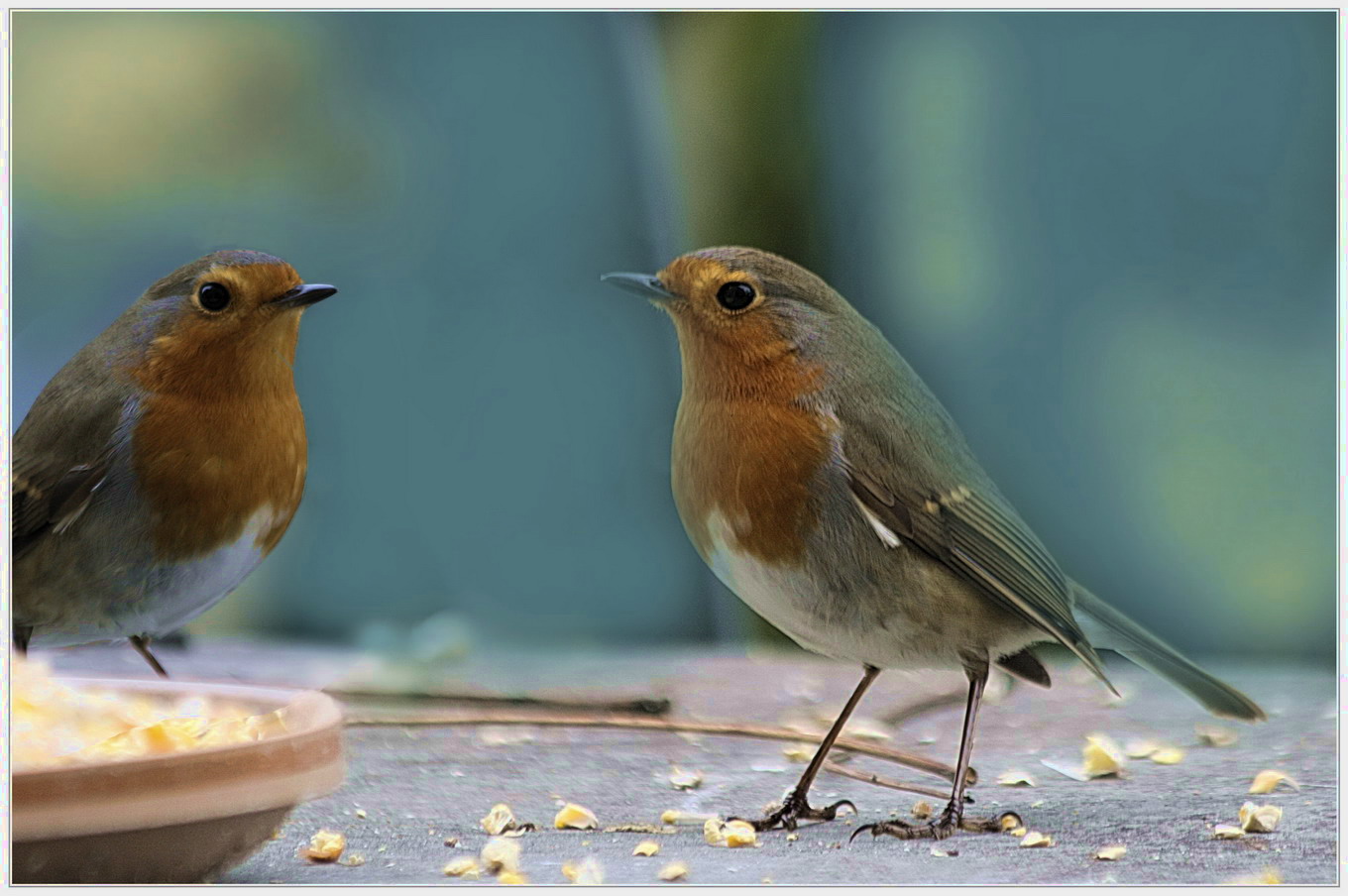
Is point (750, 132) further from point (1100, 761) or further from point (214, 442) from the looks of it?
point (1100, 761)

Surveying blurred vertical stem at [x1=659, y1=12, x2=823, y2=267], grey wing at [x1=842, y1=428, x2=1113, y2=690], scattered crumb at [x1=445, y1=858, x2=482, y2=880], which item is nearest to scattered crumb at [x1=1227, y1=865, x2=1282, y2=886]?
grey wing at [x1=842, y1=428, x2=1113, y2=690]

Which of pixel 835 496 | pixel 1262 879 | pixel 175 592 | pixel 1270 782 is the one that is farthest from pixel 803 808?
pixel 175 592

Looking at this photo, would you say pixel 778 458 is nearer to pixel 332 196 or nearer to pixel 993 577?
pixel 993 577

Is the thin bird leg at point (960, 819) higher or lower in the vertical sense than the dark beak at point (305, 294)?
lower

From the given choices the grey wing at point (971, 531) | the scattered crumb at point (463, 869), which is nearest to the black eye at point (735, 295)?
the grey wing at point (971, 531)

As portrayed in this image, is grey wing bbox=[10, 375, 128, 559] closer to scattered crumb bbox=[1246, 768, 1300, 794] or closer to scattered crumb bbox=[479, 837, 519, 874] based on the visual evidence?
scattered crumb bbox=[479, 837, 519, 874]

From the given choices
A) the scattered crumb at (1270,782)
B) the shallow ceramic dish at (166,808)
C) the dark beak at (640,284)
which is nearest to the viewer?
the shallow ceramic dish at (166,808)

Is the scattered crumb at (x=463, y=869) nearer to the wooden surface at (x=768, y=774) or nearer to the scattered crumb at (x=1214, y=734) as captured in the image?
the wooden surface at (x=768, y=774)
